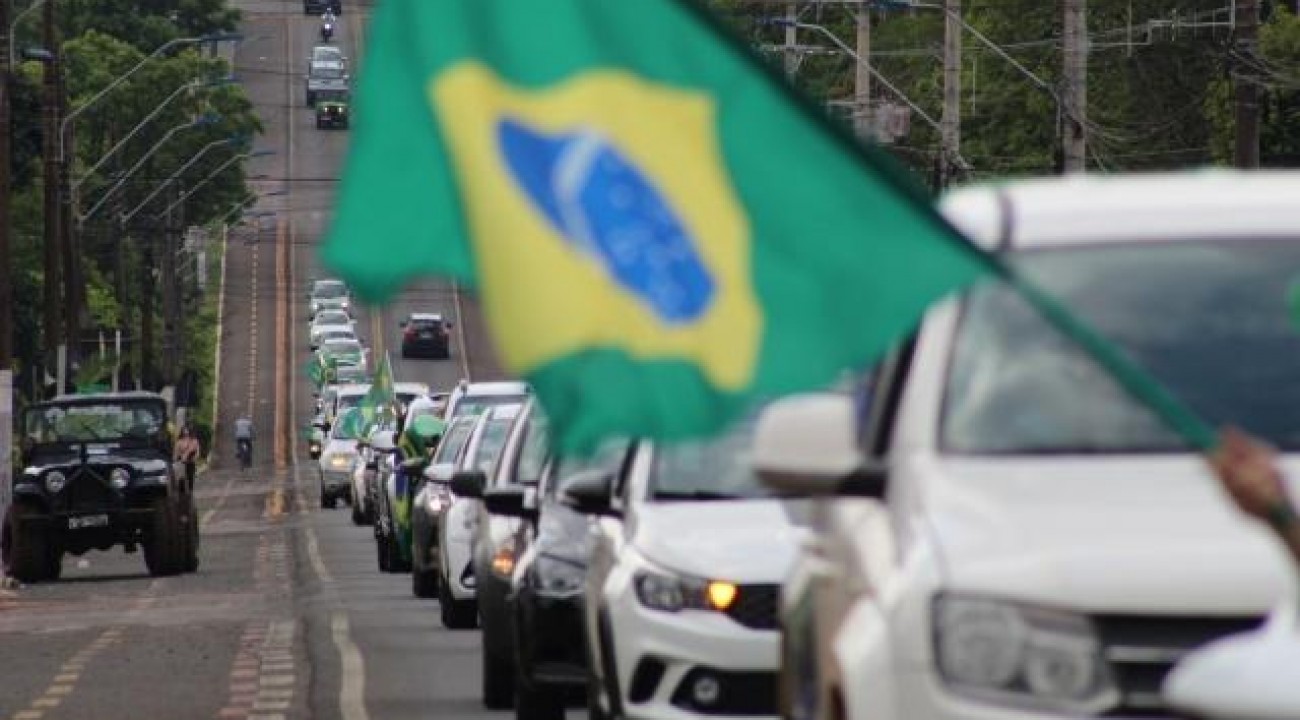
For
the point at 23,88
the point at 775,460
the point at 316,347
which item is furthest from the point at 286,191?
the point at 775,460

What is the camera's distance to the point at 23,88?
290ft

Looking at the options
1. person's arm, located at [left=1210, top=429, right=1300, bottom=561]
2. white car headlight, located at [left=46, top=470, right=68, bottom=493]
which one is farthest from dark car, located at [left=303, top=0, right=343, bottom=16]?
person's arm, located at [left=1210, top=429, right=1300, bottom=561]

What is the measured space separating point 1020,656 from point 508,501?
1106 centimetres

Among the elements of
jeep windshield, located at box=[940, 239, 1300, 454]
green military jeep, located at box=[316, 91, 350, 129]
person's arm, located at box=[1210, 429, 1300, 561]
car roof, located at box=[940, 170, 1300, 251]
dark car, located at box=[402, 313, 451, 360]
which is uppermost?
green military jeep, located at box=[316, 91, 350, 129]

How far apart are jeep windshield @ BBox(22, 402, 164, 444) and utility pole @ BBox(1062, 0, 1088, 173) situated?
15001 millimetres

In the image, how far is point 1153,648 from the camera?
27.0 feet

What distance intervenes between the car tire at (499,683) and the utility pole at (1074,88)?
34038 millimetres

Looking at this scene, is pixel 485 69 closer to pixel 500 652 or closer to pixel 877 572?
pixel 877 572

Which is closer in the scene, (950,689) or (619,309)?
(619,309)

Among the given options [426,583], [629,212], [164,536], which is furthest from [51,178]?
[629,212]

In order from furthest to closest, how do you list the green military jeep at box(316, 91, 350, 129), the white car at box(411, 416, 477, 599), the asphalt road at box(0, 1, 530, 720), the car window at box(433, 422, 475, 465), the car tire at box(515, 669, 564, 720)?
the green military jeep at box(316, 91, 350, 129), the car window at box(433, 422, 475, 465), the white car at box(411, 416, 477, 599), the asphalt road at box(0, 1, 530, 720), the car tire at box(515, 669, 564, 720)

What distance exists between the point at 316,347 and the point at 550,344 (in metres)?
118

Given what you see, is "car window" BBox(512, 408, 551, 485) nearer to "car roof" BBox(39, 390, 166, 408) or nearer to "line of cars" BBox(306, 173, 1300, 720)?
"line of cars" BBox(306, 173, 1300, 720)

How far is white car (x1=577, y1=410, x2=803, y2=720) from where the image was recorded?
14531mm
